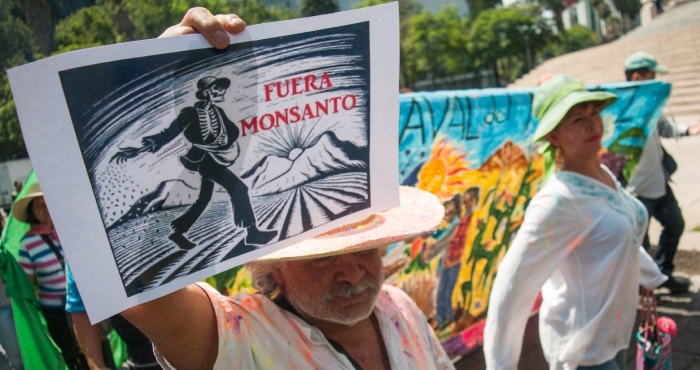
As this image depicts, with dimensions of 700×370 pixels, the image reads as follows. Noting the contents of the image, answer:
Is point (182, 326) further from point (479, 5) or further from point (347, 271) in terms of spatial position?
point (479, 5)

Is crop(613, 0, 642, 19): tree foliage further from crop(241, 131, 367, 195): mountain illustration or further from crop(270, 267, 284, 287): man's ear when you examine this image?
crop(241, 131, 367, 195): mountain illustration

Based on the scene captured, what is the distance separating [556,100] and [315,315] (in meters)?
1.60

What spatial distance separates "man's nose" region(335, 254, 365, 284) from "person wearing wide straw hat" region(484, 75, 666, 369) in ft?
2.94

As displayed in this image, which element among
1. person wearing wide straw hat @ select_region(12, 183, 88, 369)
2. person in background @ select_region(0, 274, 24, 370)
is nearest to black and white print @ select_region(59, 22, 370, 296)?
person wearing wide straw hat @ select_region(12, 183, 88, 369)

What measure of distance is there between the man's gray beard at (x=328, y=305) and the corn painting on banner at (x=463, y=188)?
72.4 inches

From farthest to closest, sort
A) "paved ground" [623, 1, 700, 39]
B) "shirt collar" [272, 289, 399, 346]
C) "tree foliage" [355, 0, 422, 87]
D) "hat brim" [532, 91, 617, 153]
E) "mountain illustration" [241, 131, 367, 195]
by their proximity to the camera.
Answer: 1. "paved ground" [623, 1, 700, 39]
2. "tree foliage" [355, 0, 422, 87]
3. "hat brim" [532, 91, 617, 153]
4. "shirt collar" [272, 289, 399, 346]
5. "mountain illustration" [241, 131, 367, 195]

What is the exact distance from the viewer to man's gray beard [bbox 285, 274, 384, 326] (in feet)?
5.31

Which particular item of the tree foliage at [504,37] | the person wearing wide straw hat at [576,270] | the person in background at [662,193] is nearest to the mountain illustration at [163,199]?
the person wearing wide straw hat at [576,270]

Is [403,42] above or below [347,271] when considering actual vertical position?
above

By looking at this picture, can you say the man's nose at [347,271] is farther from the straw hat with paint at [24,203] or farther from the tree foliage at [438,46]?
the tree foliage at [438,46]

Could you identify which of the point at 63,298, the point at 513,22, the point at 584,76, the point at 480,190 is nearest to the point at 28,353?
the point at 63,298

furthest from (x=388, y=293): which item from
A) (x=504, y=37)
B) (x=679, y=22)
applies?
(x=504, y=37)

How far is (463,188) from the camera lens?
12.9 feet

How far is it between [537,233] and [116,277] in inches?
66.3
